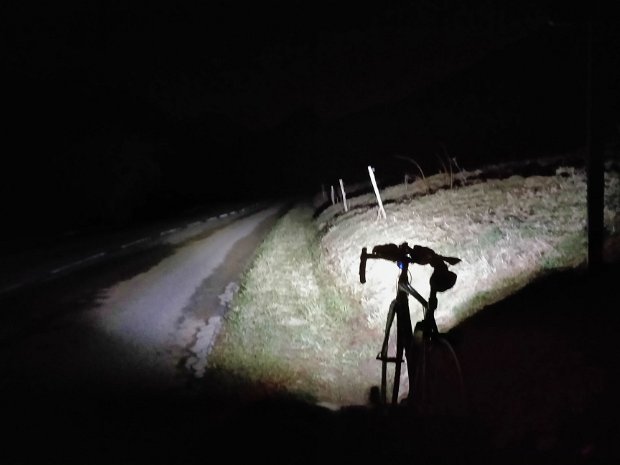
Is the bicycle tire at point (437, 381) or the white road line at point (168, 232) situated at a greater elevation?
the bicycle tire at point (437, 381)

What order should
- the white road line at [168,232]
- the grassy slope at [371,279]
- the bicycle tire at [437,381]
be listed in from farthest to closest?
1. the white road line at [168,232]
2. the grassy slope at [371,279]
3. the bicycle tire at [437,381]

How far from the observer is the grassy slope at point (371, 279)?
7.90 m

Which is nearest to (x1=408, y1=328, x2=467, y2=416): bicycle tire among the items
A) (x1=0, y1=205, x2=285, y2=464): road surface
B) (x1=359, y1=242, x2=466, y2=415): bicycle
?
(x1=359, y1=242, x2=466, y2=415): bicycle

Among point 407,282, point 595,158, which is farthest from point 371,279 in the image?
point 407,282

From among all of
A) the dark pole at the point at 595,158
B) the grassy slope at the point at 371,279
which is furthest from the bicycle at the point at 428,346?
the dark pole at the point at 595,158

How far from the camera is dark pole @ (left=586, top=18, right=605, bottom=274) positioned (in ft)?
22.3

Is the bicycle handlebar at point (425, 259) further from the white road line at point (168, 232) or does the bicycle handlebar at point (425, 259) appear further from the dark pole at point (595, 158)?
the white road line at point (168, 232)

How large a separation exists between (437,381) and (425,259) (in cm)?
98

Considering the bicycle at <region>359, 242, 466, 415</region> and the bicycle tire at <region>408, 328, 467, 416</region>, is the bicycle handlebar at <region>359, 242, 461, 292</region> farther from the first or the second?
the bicycle tire at <region>408, 328, 467, 416</region>

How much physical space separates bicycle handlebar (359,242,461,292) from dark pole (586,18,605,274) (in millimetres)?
2859

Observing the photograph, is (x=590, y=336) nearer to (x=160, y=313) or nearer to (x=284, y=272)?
(x=160, y=313)

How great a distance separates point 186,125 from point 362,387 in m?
79.9

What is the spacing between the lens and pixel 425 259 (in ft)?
15.6

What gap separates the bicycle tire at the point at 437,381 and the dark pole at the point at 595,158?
3.14m
